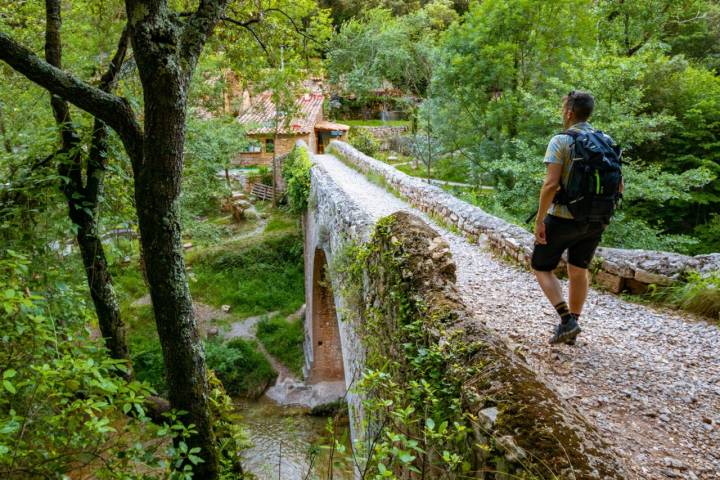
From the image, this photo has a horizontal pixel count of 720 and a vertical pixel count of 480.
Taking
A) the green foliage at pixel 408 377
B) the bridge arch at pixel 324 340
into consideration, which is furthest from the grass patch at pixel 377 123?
the green foliage at pixel 408 377

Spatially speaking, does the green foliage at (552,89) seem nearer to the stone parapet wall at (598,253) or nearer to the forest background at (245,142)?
the forest background at (245,142)

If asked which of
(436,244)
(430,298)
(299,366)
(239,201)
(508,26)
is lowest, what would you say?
(299,366)

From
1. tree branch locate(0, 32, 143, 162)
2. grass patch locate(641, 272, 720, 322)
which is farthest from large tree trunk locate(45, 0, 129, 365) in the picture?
grass patch locate(641, 272, 720, 322)

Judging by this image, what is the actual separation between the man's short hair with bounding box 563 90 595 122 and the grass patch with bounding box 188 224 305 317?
13.5 meters

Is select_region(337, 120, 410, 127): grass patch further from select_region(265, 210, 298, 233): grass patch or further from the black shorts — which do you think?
the black shorts

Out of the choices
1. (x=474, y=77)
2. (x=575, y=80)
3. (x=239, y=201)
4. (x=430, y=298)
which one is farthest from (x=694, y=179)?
(x=239, y=201)

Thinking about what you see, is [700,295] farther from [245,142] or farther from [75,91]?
[245,142]

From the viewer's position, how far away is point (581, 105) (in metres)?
2.94

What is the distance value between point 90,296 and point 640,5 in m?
15.7

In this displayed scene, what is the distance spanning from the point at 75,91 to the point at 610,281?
5023mm

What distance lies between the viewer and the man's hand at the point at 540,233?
3.04 metres

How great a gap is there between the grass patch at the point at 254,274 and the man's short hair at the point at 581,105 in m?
13.5

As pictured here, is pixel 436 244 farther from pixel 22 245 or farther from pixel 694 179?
pixel 694 179

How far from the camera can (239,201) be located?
2073 cm
